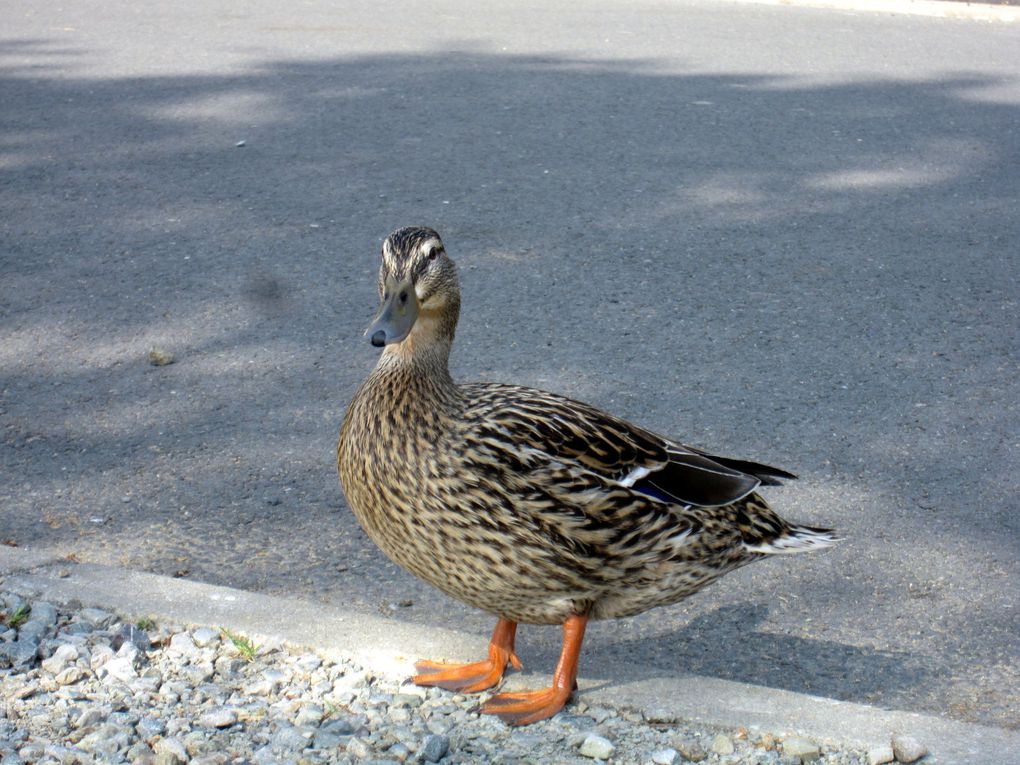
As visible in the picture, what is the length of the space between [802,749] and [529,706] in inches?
23.8

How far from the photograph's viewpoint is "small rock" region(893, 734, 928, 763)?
2.62 m

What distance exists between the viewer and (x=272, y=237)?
605 cm

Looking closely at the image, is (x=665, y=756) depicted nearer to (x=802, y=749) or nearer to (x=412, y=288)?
(x=802, y=749)

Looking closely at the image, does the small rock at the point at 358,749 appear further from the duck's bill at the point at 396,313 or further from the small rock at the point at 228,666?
the duck's bill at the point at 396,313

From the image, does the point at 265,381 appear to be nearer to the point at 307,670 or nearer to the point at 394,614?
the point at 394,614

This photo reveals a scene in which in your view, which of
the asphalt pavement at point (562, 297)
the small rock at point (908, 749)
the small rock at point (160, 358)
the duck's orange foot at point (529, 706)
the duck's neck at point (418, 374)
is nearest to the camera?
the small rock at point (908, 749)

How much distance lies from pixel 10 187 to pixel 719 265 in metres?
3.65

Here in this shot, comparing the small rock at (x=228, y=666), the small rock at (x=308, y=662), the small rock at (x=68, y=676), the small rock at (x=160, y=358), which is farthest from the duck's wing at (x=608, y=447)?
the small rock at (x=160, y=358)

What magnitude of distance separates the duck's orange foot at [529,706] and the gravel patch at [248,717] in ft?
0.06

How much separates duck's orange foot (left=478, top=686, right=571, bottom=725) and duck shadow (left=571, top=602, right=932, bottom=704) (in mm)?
224

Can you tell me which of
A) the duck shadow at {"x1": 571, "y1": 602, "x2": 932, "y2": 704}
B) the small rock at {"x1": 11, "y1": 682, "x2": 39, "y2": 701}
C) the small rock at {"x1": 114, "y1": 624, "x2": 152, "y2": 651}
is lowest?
the duck shadow at {"x1": 571, "y1": 602, "x2": 932, "y2": 704}

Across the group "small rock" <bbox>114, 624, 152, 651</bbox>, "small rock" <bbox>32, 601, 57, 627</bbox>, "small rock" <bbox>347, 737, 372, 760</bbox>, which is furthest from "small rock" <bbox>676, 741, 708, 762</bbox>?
"small rock" <bbox>32, 601, 57, 627</bbox>

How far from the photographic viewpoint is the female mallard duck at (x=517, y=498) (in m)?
2.82

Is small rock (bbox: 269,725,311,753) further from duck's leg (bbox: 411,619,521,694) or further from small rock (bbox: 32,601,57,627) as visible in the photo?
small rock (bbox: 32,601,57,627)
